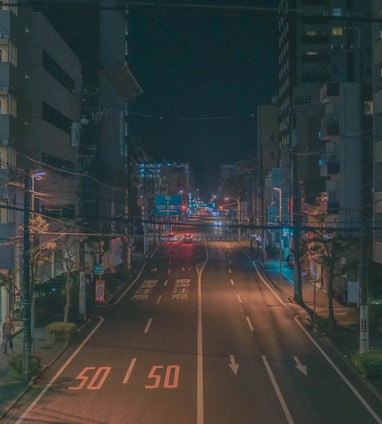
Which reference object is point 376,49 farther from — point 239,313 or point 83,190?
point 83,190

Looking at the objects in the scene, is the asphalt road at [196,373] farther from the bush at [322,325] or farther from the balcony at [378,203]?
the balcony at [378,203]

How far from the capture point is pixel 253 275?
147ft

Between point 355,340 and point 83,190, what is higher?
point 83,190

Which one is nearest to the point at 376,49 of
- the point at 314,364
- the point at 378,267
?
the point at 378,267

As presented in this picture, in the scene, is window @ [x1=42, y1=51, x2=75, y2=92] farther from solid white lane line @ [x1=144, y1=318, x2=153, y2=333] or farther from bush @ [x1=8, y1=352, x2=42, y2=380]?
bush @ [x1=8, y1=352, x2=42, y2=380]

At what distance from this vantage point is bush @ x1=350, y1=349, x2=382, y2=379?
1714 centimetres

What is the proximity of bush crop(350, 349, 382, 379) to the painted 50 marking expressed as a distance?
5401 mm

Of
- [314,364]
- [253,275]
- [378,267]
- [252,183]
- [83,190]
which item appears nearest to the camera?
[314,364]

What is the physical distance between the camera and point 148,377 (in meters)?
17.7

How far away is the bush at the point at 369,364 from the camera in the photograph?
675 inches

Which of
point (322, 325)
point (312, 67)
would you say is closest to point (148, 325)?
point (322, 325)

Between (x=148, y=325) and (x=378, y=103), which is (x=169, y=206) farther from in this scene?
(x=378, y=103)

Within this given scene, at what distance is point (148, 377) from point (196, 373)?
1.48 meters

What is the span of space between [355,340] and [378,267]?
355 inches
